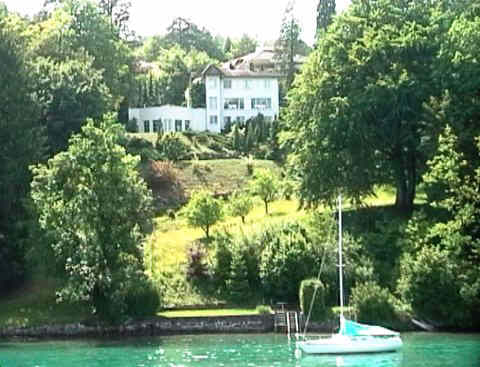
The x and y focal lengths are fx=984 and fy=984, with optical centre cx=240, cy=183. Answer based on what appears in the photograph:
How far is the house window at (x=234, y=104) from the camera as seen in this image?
112m

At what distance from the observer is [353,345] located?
49.8 metres

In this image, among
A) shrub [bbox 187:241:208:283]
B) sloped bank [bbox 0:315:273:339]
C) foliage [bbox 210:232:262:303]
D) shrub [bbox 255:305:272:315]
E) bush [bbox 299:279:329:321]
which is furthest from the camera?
shrub [bbox 187:241:208:283]

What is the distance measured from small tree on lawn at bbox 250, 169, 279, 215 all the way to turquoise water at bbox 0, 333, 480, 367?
75.7 ft

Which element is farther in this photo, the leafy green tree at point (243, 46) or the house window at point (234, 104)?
the leafy green tree at point (243, 46)

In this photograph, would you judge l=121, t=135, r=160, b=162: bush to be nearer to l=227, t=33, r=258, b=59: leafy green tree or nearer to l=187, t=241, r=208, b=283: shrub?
l=187, t=241, r=208, b=283: shrub

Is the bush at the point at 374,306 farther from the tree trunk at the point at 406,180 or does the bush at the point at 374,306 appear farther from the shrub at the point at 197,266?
the tree trunk at the point at 406,180

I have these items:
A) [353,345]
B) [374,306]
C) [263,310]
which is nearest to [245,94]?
[263,310]

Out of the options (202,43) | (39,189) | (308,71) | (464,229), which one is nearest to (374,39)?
(308,71)

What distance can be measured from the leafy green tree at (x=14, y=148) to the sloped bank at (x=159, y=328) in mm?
7353

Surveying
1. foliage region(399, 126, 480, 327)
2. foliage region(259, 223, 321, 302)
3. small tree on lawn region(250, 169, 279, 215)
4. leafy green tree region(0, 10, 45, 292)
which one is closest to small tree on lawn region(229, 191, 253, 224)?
small tree on lawn region(250, 169, 279, 215)

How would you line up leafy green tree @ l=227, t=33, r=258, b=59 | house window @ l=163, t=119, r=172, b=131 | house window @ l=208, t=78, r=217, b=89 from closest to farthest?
house window @ l=163, t=119, r=172, b=131, house window @ l=208, t=78, r=217, b=89, leafy green tree @ l=227, t=33, r=258, b=59

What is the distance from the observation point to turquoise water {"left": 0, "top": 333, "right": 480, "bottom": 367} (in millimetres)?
45656

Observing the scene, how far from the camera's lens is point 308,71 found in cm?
7294

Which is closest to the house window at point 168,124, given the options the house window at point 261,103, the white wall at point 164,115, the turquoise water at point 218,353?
the white wall at point 164,115
